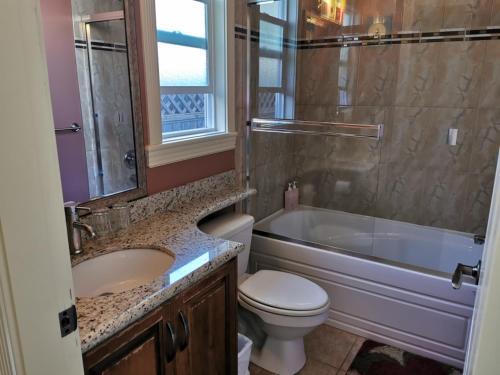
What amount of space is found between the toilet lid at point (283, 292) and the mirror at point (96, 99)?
0.78 metres

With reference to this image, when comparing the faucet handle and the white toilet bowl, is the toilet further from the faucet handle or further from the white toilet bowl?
the faucet handle

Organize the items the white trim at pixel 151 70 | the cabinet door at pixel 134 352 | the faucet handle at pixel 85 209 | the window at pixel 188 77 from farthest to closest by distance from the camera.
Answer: the window at pixel 188 77 → the white trim at pixel 151 70 → the faucet handle at pixel 85 209 → the cabinet door at pixel 134 352

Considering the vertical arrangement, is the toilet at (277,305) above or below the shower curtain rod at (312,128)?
below

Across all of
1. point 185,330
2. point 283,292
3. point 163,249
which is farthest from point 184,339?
point 283,292

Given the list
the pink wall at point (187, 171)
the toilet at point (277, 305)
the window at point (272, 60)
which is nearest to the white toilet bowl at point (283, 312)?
the toilet at point (277, 305)

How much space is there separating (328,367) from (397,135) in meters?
1.67

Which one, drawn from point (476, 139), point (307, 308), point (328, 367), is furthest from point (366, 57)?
point (328, 367)

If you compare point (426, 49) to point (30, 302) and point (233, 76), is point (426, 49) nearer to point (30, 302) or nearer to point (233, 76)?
point (233, 76)

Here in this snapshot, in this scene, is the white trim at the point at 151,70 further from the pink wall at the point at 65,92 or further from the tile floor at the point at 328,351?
the tile floor at the point at 328,351

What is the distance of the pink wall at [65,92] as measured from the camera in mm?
1418

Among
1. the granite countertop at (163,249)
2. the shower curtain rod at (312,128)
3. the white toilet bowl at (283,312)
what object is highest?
the shower curtain rod at (312,128)

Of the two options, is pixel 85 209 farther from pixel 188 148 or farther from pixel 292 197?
pixel 292 197

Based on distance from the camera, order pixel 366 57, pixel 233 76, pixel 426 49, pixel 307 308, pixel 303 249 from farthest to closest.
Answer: pixel 366 57, pixel 426 49, pixel 303 249, pixel 233 76, pixel 307 308

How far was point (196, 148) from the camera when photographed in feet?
6.87
